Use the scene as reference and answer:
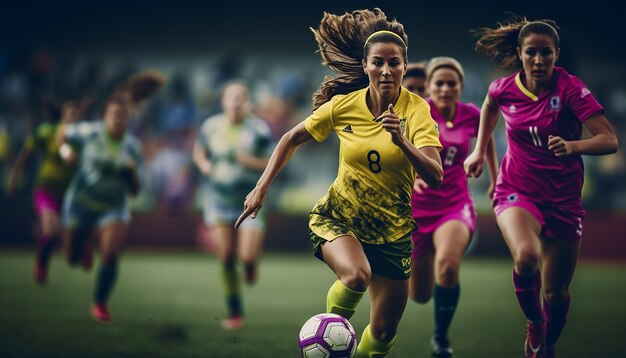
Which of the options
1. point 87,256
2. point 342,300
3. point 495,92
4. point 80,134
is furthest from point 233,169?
point 342,300

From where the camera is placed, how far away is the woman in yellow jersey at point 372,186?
509 centimetres

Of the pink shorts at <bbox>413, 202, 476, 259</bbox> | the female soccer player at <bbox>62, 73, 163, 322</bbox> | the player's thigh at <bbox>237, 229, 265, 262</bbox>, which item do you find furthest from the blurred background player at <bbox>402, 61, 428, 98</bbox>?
the female soccer player at <bbox>62, 73, 163, 322</bbox>

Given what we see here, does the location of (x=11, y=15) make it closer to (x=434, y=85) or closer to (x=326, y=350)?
(x=434, y=85)

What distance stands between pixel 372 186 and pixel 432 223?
190cm

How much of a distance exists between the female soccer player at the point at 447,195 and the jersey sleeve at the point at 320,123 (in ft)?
5.70

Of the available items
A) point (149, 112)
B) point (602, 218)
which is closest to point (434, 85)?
point (602, 218)

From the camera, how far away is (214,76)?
833 inches

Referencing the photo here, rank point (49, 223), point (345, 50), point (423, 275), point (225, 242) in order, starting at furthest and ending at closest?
point (49, 223)
point (225, 242)
point (423, 275)
point (345, 50)

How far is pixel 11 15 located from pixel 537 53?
62.6ft

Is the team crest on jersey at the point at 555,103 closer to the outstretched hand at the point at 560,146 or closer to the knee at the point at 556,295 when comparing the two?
the outstretched hand at the point at 560,146

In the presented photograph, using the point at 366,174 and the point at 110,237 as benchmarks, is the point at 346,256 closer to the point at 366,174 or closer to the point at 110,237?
the point at 366,174

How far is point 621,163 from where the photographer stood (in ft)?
59.8

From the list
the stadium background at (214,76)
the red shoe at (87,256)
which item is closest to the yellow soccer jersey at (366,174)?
the red shoe at (87,256)

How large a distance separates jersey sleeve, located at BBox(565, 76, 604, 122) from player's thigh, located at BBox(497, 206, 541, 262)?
0.77 m
